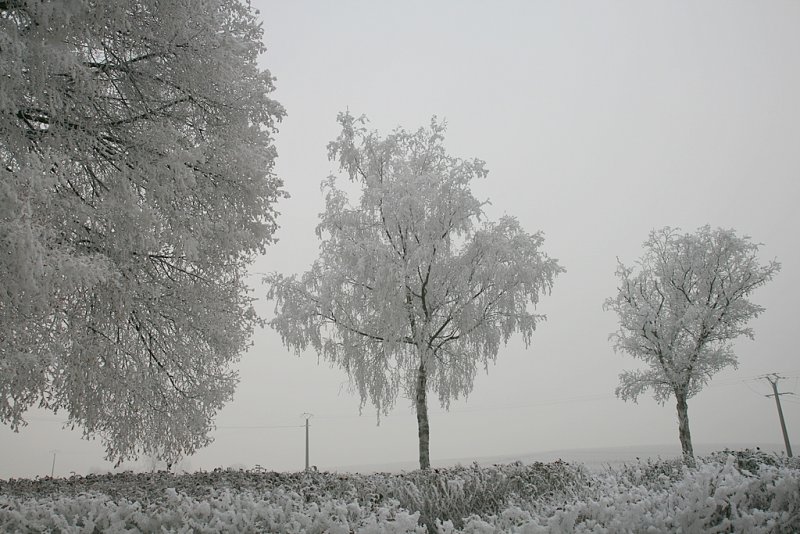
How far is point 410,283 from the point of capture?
14500 millimetres

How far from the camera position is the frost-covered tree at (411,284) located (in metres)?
14.1

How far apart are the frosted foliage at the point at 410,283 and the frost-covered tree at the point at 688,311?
7.32m

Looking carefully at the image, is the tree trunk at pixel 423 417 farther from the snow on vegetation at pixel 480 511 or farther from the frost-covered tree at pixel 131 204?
the snow on vegetation at pixel 480 511

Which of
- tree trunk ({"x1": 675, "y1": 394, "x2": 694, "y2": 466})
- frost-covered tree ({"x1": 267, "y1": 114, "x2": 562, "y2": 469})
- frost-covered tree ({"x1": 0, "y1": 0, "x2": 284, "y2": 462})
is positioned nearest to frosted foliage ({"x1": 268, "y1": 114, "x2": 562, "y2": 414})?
frost-covered tree ({"x1": 267, "y1": 114, "x2": 562, "y2": 469})

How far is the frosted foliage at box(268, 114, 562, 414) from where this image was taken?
14117 millimetres

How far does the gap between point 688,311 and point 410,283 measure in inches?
404

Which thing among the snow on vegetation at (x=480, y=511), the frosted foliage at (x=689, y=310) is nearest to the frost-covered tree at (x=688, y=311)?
the frosted foliage at (x=689, y=310)

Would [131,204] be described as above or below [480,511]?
above

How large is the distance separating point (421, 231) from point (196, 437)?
7387 millimetres

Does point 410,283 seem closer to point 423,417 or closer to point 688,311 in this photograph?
point 423,417

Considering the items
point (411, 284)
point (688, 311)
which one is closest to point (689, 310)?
point (688, 311)

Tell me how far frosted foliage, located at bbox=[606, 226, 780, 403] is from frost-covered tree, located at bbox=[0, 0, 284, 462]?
1523 cm

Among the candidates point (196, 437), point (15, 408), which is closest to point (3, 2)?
point (15, 408)

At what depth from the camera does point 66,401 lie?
364 inches
